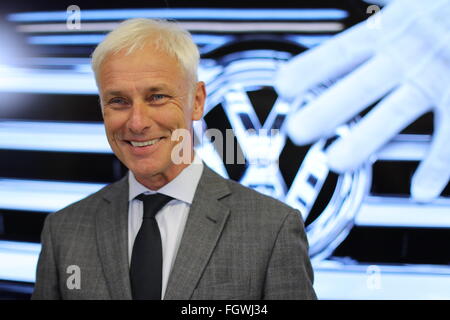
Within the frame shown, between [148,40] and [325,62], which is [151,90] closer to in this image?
[148,40]

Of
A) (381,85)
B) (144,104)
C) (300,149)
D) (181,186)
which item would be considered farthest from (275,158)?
(144,104)

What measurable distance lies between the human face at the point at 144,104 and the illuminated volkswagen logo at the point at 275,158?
57 centimetres

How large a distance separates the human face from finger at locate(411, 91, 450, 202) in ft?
3.24

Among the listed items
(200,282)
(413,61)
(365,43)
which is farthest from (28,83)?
(413,61)

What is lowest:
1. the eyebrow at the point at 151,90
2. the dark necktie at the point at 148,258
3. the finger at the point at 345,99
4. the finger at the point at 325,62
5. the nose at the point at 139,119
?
the dark necktie at the point at 148,258

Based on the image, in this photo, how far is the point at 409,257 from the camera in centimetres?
166

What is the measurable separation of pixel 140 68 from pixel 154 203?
0.36 m

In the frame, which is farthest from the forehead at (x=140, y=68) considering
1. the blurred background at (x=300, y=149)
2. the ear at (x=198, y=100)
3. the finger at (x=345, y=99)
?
the finger at (x=345, y=99)

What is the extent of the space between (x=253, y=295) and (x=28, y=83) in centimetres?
131

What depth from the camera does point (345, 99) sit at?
163 centimetres

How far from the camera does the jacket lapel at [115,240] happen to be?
1.09 m

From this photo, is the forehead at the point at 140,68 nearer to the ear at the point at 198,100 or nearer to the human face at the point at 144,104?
the human face at the point at 144,104
